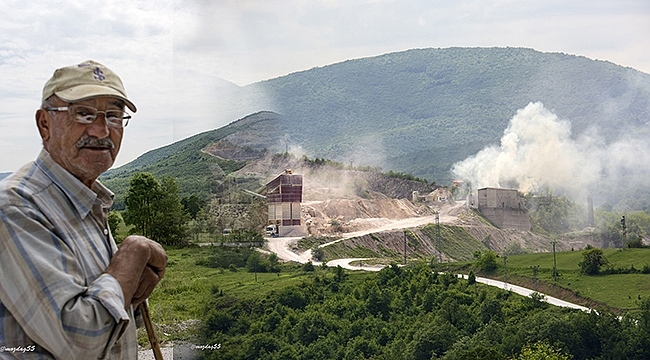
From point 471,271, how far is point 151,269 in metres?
18.7

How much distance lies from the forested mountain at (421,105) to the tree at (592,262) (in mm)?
4900

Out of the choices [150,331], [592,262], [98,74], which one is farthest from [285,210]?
[98,74]

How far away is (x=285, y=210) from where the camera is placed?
71.6 feet

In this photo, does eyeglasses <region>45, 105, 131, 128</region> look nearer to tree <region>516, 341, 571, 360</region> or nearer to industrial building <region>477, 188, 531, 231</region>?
tree <region>516, 341, 571, 360</region>

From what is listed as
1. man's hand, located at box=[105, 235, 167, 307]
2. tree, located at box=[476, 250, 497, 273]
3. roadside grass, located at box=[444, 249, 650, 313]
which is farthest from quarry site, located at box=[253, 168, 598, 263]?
man's hand, located at box=[105, 235, 167, 307]

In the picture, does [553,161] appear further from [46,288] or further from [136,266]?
[46,288]

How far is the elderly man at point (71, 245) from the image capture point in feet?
4.68

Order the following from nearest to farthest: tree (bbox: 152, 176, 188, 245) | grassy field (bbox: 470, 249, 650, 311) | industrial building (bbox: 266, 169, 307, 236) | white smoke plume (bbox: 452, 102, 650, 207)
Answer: tree (bbox: 152, 176, 188, 245) < grassy field (bbox: 470, 249, 650, 311) < white smoke plume (bbox: 452, 102, 650, 207) < industrial building (bbox: 266, 169, 307, 236)

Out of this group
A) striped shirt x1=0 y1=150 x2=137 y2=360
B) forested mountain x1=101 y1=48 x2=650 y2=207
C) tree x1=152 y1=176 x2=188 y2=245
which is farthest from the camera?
forested mountain x1=101 y1=48 x2=650 y2=207

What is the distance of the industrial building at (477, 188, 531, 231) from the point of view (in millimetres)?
19562

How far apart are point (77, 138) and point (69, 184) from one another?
0.28ft

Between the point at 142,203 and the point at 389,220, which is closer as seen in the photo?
the point at 142,203

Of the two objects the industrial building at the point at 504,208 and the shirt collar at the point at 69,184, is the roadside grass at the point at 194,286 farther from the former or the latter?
the shirt collar at the point at 69,184

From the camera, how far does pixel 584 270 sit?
1806cm
